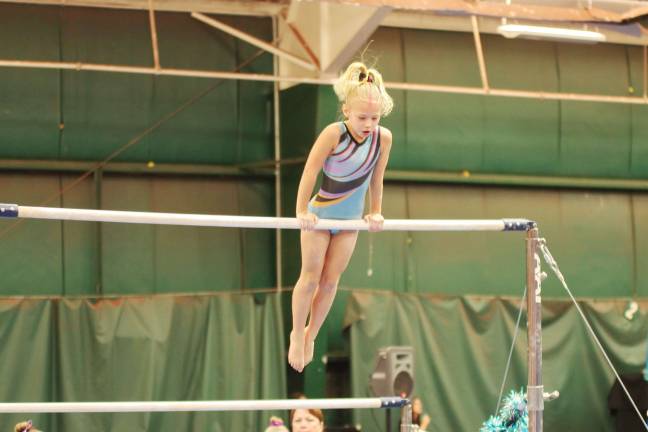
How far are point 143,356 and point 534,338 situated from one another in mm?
4616

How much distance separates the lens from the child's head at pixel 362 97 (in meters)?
5.12

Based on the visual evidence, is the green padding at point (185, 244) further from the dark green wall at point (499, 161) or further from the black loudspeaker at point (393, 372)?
the black loudspeaker at point (393, 372)

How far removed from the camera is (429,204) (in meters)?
10.9

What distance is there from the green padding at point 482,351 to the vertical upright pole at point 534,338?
13.9 feet

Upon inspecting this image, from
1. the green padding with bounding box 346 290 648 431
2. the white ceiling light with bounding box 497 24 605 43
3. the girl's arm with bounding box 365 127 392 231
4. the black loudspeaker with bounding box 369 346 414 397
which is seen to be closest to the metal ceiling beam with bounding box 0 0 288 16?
the white ceiling light with bounding box 497 24 605 43

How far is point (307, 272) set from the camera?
5426 millimetres

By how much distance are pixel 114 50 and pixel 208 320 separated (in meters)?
2.71

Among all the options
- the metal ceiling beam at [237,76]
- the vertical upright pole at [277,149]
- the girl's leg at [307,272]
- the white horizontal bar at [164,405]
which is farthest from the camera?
the vertical upright pole at [277,149]

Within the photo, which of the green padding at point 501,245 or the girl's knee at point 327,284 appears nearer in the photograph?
the girl's knee at point 327,284

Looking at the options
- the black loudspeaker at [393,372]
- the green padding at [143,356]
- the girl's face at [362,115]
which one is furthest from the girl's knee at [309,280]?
the green padding at [143,356]

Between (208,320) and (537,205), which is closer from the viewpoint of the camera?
(208,320)

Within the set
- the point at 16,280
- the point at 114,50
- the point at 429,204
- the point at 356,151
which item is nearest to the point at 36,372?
the point at 16,280

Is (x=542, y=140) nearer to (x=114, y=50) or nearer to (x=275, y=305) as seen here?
(x=275, y=305)

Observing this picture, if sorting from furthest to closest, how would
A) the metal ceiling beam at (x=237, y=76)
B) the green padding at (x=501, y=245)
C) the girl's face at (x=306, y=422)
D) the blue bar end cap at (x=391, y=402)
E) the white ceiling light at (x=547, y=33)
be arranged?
the green padding at (x=501, y=245) < the metal ceiling beam at (x=237, y=76) < the white ceiling light at (x=547, y=33) < the girl's face at (x=306, y=422) < the blue bar end cap at (x=391, y=402)
